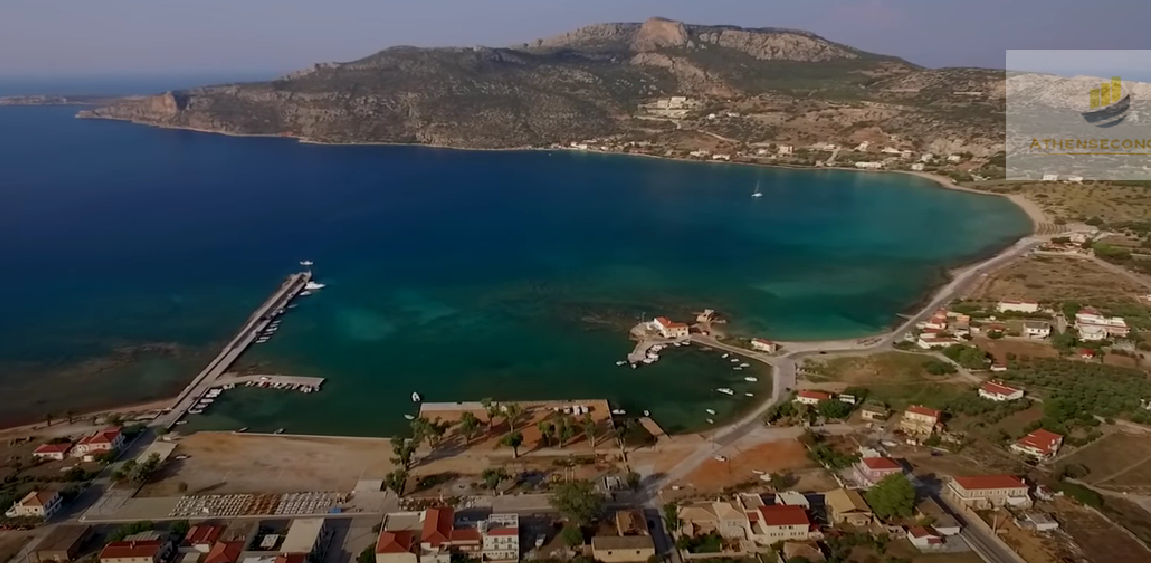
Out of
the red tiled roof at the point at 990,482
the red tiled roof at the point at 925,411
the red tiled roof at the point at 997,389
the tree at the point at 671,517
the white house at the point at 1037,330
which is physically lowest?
the tree at the point at 671,517

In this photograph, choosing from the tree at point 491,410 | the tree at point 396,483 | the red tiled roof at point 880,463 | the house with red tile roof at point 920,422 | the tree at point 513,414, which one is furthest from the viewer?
the tree at point 491,410

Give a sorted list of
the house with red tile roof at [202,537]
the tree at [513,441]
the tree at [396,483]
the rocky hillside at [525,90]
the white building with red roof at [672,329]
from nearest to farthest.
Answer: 1. the house with red tile roof at [202,537]
2. the tree at [396,483]
3. the tree at [513,441]
4. the white building with red roof at [672,329]
5. the rocky hillside at [525,90]

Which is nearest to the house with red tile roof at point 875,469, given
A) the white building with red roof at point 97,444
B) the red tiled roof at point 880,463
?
the red tiled roof at point 880,463

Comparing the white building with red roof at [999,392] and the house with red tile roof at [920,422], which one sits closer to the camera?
the house with red tile roof at [920,422]

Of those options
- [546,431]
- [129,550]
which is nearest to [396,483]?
[546,431]

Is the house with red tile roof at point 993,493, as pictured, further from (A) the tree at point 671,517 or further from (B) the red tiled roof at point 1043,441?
(A) the tree at point 671,517

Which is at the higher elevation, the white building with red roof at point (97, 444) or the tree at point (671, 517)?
the white building with red roof at point (97, 444)
